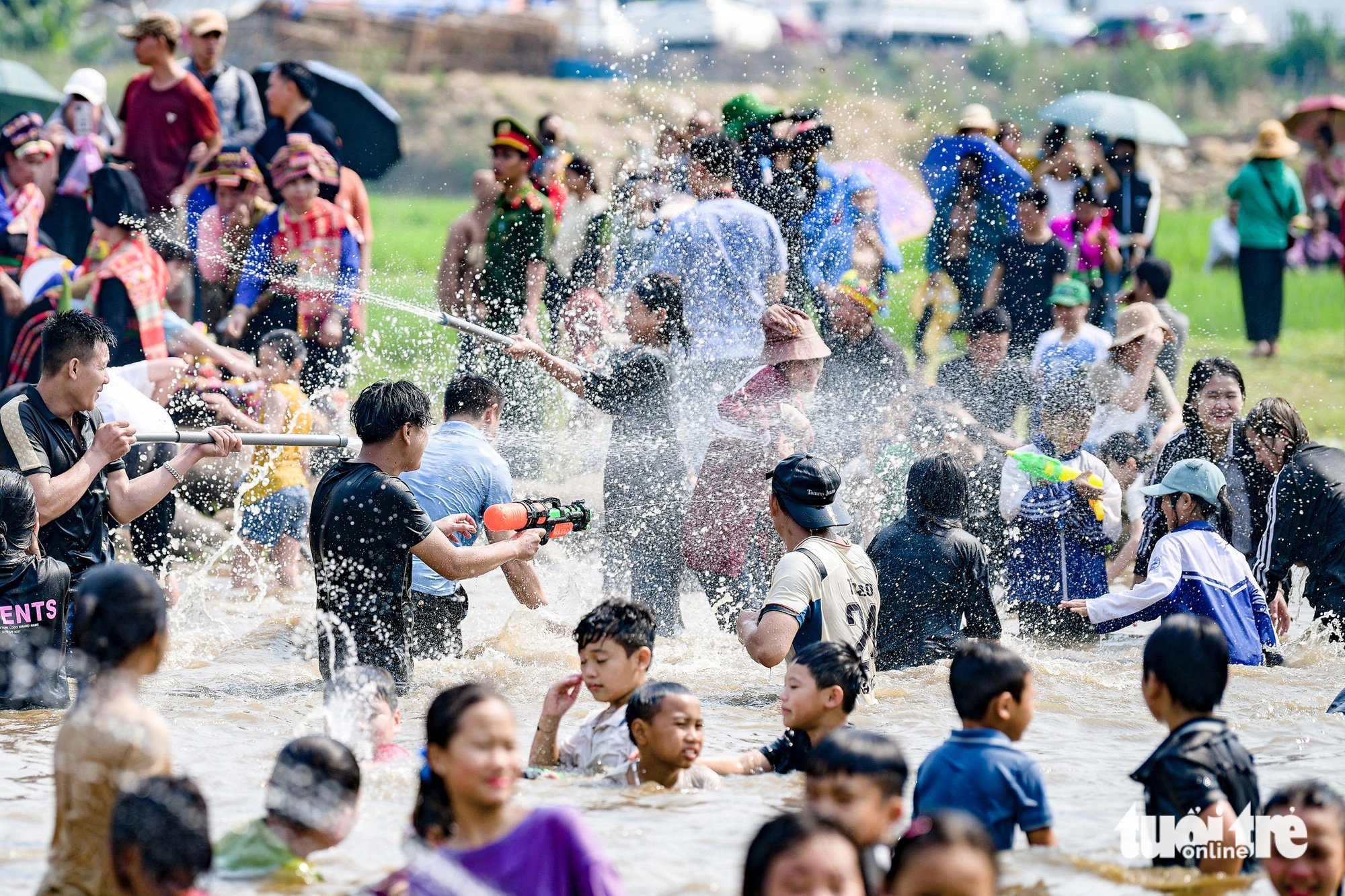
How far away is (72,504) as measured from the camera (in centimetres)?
622

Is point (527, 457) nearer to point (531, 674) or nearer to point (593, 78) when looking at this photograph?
point (531, 674)

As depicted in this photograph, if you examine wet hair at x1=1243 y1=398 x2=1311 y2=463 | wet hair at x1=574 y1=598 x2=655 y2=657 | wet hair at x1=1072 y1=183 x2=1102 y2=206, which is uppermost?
wet hair at x1=1072 y1=183 x2=1102 y2=206

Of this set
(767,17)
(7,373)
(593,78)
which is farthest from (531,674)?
(767,17)

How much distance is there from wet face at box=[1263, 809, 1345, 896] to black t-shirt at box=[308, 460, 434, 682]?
9.99 feet

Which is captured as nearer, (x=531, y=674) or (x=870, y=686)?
(x=870, y=686)

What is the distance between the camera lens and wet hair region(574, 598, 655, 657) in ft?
17.0

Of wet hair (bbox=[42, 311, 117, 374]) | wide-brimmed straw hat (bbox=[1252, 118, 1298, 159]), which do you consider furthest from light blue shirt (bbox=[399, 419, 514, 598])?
wide-brimmed straw hat (bbox=[1252, 118, 1298, 159])

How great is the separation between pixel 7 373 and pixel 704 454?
477 cm

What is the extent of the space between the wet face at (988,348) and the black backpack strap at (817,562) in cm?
342

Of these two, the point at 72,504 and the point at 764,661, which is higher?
the point at 72,504

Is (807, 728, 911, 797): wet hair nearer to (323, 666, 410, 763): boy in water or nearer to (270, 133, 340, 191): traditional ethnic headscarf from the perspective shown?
(323, 666, 410, 763): boy in water

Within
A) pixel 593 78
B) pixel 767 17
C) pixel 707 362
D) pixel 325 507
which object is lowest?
pixel 325 507

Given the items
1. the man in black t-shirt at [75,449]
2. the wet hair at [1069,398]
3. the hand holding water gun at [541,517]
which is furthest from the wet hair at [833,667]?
the wet hair at [1069,398]

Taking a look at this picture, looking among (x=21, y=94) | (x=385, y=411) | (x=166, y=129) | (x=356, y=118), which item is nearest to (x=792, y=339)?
(x=385, y=411)
